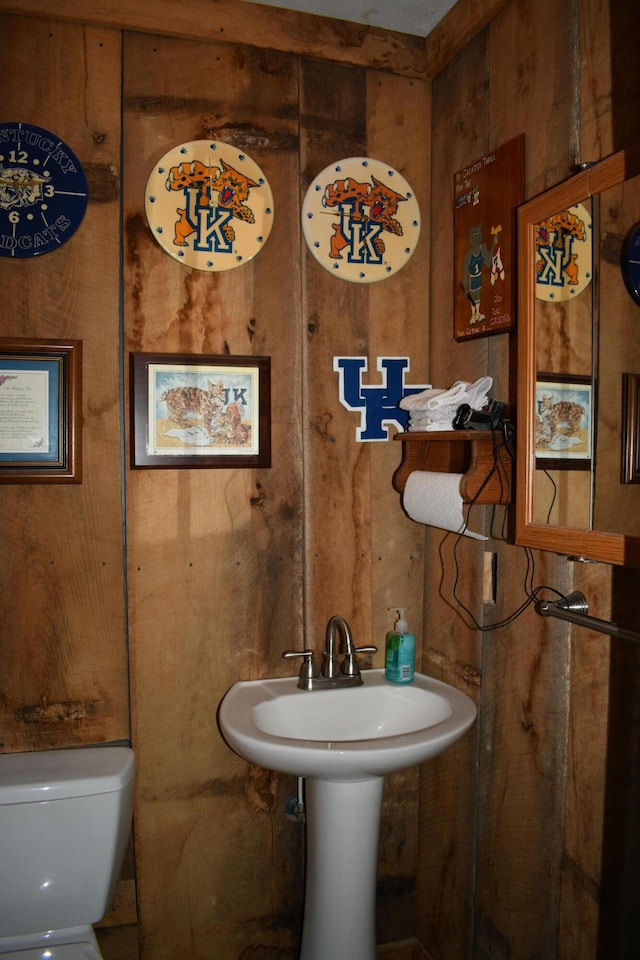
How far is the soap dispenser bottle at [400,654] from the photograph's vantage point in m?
1.74

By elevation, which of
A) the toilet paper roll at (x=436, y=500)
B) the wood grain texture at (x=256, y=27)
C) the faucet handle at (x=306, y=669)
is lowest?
the faucet handle at (x=306, y=669)

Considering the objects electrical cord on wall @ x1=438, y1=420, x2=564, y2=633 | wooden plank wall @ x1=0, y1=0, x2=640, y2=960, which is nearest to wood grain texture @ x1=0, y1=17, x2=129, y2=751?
wooden plank wall @ x1=0, y1=0, x2=640, y2=960

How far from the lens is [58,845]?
4.73ft

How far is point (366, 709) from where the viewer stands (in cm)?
170

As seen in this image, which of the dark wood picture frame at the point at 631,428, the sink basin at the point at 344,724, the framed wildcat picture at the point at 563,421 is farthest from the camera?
the sink basin at the point at 344,724

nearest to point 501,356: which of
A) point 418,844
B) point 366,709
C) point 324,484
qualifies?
point 324,484

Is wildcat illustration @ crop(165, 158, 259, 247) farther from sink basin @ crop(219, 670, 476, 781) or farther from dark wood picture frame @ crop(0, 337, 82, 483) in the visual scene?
sink basin @ crop(219, 670, 476, 781)

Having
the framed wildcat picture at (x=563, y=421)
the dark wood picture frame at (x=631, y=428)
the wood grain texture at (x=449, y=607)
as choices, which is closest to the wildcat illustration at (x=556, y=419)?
the framed wildcat picture at (x=563, y=421)

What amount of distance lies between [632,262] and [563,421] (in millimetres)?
302

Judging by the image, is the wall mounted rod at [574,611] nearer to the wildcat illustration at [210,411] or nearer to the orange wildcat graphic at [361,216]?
the wildcat illustration at [210,411]

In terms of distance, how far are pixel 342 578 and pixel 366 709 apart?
349 mm

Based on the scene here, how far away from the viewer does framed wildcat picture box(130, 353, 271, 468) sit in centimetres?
167

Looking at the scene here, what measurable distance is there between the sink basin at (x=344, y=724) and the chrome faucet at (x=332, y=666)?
20 millimetres

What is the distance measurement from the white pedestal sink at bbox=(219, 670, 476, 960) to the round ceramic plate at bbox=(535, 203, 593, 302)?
920 mm
